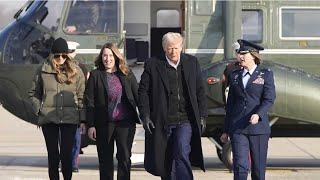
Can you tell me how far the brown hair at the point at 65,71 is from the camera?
794 cm

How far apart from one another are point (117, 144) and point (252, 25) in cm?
446

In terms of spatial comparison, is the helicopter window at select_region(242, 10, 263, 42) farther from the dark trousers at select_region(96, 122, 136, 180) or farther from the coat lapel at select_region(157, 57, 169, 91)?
the coat lapel at select_region(157, 57, 169, 91)

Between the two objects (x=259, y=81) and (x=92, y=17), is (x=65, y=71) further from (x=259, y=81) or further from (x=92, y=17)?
(x=92, y=17)

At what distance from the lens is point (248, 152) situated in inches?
300

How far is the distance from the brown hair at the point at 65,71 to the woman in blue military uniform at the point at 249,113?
64.3 inches

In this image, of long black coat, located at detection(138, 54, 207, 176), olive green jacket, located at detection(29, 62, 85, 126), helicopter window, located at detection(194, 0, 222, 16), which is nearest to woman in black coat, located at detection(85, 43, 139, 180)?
olive green jacket, located at detection(29, 62, 85, 126)

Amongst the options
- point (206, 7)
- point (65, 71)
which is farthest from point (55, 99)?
point (206, 7)

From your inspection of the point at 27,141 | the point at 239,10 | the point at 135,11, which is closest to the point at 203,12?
the point at 239,10

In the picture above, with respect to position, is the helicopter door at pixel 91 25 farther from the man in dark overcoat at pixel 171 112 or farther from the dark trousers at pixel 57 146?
the man in dark overcoat at pixel 171 112

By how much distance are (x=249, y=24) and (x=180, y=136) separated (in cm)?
466

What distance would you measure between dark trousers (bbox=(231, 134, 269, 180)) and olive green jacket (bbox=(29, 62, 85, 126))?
1.61 metres

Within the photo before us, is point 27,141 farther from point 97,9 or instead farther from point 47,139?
point 47,139

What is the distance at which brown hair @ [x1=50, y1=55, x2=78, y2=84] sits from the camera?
26.0 ft

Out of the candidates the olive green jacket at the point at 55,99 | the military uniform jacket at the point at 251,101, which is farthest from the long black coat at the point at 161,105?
the olive green jacket at the point at 55,99
